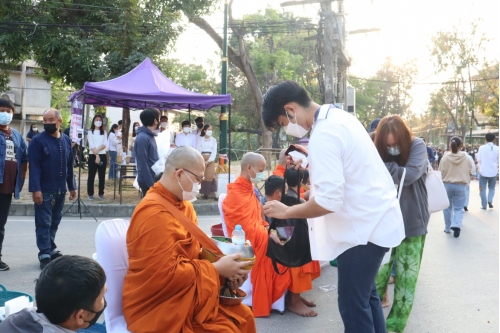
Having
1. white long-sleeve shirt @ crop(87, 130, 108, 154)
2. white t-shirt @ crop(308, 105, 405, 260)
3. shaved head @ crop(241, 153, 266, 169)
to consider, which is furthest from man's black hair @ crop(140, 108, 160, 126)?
white long-sleeve shirt @ crop(87, 130, 108, 154)

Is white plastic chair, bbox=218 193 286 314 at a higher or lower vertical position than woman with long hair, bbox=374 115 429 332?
lower

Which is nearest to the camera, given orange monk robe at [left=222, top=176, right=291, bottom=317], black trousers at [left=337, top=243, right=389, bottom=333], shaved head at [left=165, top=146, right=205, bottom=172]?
black trousers at [left=337, top=243, right=389, bottom=333]

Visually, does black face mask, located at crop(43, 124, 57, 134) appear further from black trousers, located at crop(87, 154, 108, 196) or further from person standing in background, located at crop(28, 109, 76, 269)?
black trousers, located at crop(87, 154, 108, 196)

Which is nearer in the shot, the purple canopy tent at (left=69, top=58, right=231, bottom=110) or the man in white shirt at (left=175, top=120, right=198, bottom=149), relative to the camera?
the purple canopy tent at (left=69, top=58, right=231, bottom=110)

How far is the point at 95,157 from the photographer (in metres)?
12.3

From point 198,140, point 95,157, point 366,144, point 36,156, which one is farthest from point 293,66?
point 366,144

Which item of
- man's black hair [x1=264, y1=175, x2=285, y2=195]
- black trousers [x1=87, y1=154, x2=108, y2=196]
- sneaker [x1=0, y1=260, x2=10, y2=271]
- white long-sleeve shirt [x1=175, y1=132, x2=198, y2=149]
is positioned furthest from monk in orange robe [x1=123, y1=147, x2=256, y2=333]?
white long-sleeve shirt [x1=175, y1=132, x2=198, y2=149]

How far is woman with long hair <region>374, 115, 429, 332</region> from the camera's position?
396cm

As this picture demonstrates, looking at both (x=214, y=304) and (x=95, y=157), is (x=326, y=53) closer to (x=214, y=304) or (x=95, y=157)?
(x=95, y=157)

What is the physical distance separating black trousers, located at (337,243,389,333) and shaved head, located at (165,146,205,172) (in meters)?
0.99

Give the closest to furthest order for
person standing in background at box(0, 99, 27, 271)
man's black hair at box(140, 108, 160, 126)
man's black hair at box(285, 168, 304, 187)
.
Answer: man's black hair at box(285, 168, 304, 187) < person standing in background at box(0, 99, 27, 271) < man's black hair at box(140, 108, 160, 126)

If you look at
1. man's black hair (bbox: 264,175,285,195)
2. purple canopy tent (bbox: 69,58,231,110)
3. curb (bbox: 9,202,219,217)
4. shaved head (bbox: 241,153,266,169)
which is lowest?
curb (bbox: 9,202,219,217)

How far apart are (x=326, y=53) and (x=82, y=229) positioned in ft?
29.4

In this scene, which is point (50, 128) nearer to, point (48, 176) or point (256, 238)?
point (48, 176)
